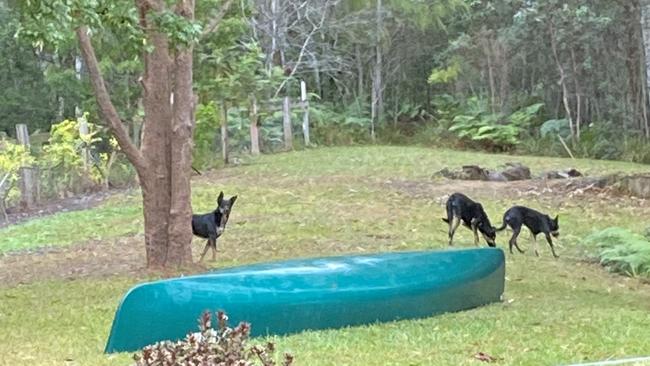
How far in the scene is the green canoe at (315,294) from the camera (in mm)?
5840

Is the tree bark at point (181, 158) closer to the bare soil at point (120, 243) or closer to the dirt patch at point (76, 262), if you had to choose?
the bare soil at point (120, 243)

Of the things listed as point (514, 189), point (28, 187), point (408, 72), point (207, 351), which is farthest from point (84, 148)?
point (207, 351)

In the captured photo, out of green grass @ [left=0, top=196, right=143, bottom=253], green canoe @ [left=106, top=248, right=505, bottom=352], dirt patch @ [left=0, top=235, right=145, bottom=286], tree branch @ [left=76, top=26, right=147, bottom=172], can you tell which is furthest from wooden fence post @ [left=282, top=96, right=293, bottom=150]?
green canoe @ [left=106, top=248, right=505, bottom=352]

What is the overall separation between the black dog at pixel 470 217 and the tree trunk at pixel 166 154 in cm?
286

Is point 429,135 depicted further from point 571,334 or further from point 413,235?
point 571,334

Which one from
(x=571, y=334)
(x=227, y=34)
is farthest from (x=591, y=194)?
(x=571, y=334)

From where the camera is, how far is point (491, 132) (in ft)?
86.0

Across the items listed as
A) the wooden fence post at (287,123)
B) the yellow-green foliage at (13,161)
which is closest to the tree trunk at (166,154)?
the yellow-green foliage at (13,161)

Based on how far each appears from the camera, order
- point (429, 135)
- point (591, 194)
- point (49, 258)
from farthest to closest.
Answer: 1. point (429, 135)
2. point (591, 194)
3. point (49, 258)

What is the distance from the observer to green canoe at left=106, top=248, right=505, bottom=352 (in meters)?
5.84

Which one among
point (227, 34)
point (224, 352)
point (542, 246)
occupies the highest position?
point (227, 34)

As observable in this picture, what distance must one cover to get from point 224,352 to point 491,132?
942 inches

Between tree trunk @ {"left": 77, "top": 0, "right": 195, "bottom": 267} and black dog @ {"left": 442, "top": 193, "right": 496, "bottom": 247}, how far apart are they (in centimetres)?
286

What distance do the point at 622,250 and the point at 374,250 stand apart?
258 cm
